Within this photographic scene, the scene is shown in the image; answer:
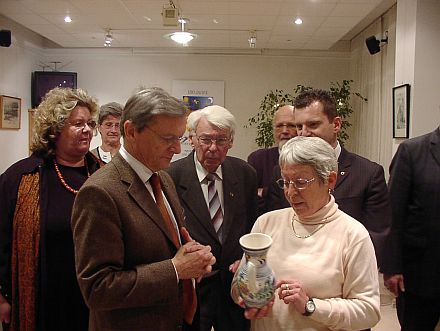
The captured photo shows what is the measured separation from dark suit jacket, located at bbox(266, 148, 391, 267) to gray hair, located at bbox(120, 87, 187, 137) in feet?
3.04

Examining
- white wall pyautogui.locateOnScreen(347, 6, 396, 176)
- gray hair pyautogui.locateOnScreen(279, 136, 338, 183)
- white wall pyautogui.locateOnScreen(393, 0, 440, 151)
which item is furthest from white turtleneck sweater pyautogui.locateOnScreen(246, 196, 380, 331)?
white wall pyautogui.locateOnScreen(347, 6, 396, 176)

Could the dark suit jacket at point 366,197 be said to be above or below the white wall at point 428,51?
below

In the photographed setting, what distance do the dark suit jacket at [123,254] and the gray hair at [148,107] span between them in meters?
0.16

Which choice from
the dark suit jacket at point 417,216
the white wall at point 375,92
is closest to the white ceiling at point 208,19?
the white wall at point 375,92

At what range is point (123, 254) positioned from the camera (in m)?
1.37

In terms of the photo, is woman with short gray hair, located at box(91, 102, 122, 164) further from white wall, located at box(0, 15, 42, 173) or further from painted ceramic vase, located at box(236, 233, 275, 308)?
white wall, located at box(0, 15, 42, 173)

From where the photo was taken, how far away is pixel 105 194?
53.2 inches

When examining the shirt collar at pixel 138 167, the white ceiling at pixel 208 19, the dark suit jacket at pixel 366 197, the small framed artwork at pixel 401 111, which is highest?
the white ceiling at pixel 208 19

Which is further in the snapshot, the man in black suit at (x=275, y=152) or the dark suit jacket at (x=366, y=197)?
the man in black suit at (x=275, y=152)

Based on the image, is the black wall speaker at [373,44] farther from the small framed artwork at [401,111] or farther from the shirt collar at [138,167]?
Result: the shirt collar at [138,167]

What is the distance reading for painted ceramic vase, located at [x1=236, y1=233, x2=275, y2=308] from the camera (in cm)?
130

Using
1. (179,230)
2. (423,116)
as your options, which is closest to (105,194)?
(179,230)

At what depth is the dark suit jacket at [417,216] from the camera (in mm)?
2416

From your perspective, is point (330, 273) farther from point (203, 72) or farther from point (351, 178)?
point (203, 72)
